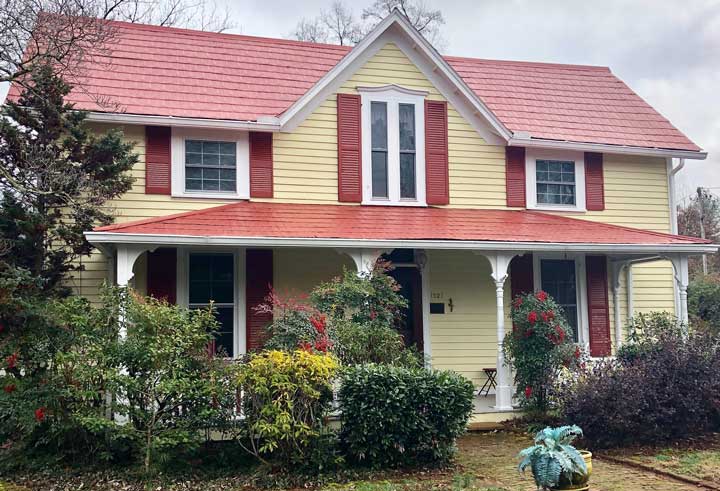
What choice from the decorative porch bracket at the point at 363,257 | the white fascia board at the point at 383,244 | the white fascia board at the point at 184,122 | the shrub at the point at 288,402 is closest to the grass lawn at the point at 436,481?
the shrub at the point at 288,402

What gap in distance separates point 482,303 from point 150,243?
6.45 m

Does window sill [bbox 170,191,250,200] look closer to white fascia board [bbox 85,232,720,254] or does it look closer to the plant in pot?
white fascia board [bbox 85,232,720,254]

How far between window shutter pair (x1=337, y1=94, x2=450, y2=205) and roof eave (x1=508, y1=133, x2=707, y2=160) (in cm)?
140

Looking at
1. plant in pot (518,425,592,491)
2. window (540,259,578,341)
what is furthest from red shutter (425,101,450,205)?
plant in pot (518,425,592,491)

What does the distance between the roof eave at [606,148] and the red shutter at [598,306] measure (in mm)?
2222

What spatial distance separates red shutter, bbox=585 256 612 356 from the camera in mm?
14641

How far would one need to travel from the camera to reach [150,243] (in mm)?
10750

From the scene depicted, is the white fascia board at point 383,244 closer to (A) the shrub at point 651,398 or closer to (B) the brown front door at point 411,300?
(B) the brown front door at point 411,300

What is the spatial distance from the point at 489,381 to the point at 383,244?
3.97 m

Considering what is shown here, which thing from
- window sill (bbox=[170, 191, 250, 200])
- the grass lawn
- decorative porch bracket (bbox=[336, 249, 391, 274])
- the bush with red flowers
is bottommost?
the grass lawn

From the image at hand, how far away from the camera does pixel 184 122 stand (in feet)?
41.9

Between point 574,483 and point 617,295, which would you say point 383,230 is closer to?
point 617,295

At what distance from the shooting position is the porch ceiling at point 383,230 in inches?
436

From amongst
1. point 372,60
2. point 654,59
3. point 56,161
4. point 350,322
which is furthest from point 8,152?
point 654,59
